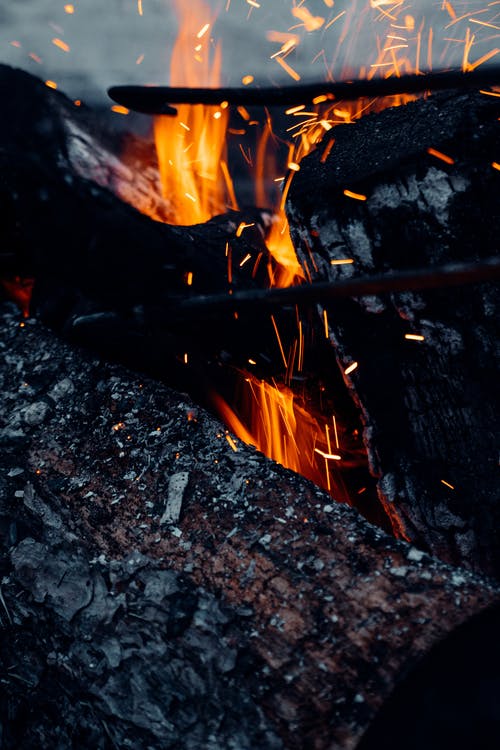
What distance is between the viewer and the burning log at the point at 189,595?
994 mm

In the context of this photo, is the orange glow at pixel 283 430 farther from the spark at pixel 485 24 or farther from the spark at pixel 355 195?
the spark at pixel 485 24

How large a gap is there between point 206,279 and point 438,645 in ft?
4.08

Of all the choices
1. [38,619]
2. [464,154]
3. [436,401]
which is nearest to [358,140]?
[464,154]

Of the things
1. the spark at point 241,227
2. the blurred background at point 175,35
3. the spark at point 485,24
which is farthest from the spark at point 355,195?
the blurred background at point 175,35

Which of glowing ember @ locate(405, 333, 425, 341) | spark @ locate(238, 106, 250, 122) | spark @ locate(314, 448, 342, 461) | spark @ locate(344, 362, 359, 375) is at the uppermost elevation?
spark @ locate(238, 106, 250, 122)

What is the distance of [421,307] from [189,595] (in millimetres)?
1030

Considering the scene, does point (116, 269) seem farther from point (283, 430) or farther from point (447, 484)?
point (447, 484)

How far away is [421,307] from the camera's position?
4.53ft

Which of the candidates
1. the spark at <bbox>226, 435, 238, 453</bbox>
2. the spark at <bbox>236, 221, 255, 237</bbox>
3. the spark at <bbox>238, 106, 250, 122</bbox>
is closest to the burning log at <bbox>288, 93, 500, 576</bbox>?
the spark at <bbox>226, 435, 238, 453</bbox>

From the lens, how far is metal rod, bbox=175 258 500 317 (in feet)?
2.92

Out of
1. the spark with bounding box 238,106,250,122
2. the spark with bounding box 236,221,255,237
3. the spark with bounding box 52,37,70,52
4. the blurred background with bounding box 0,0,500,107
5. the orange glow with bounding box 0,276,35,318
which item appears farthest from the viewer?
the spark with bounding box 238,106,250,122

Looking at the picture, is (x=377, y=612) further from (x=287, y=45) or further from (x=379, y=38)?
(x=287, y=45)

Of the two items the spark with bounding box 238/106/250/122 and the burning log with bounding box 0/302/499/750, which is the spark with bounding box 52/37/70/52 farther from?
the burning log with bounding box 0/302/499/750

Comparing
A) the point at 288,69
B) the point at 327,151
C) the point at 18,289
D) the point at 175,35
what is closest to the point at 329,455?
the point at 327,151
